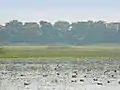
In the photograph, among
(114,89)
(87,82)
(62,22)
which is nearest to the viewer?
(114,89)

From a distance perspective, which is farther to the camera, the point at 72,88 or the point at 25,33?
the point at 25,33

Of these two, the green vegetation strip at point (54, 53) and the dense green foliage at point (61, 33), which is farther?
the dense green foliage at point (61, 33)

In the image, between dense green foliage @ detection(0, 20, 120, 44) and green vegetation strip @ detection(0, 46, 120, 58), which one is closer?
green vegetation strip @ detection(0, 46, 120, 58)

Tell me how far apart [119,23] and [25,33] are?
28.3 m

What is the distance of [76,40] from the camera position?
148375 mm

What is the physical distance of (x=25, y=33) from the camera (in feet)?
488

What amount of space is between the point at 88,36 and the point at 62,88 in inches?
4859

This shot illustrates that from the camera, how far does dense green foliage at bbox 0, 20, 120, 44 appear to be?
147 meters

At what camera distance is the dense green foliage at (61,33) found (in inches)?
5778

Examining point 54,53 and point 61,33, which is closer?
point 54,53

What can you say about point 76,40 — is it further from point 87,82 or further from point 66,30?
point 87,82

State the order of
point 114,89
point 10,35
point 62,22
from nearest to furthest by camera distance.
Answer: point 114,89, point 10,35, point 62,22

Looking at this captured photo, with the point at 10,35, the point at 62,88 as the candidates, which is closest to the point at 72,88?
the point at 62,88

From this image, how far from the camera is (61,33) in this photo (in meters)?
154
